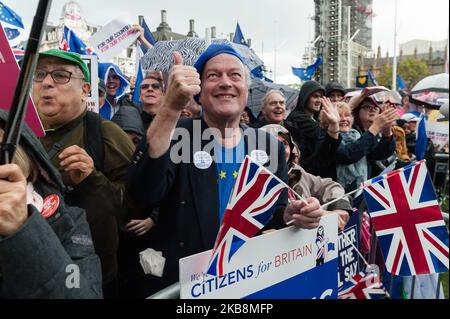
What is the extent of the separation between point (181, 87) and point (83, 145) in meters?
0.75

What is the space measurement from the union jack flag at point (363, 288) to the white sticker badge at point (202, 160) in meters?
0.86

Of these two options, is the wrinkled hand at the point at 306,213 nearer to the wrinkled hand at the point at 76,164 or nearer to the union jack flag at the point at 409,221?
the union jack flag at the point at 409,221

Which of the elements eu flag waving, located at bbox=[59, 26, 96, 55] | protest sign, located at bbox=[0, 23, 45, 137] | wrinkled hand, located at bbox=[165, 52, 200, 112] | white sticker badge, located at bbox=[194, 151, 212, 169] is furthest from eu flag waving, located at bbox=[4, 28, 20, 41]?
wrinkled hand, located at bbox=[165, 52, 200, 112]

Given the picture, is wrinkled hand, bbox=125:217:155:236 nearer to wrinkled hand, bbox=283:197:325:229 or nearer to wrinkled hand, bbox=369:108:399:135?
wrinkled hand, bbox=283:197:325:229

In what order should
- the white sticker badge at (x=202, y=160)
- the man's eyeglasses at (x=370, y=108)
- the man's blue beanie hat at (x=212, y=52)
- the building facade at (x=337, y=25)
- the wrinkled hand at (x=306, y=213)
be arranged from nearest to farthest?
1. the wrinkled hand at (x=306, y=213)
2. the white sticker badge at (x=202, y=160)
3. the man's blue beanie hat at (x=212, y=52)
4. the building facade at (x=337, y=25)
5. the man's eyeglasses at (x=370, y=108)

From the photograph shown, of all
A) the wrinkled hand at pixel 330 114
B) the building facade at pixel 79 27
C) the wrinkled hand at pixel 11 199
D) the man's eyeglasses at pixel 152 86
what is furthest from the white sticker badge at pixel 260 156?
the man's eyeglasses at pixel 152 86

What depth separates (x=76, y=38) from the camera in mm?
4082

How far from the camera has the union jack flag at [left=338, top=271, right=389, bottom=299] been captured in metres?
1.93

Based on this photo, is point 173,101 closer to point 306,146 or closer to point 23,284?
point 23,284

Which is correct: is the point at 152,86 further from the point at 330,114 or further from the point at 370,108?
the point at 370,108

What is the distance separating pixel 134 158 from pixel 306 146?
232cm

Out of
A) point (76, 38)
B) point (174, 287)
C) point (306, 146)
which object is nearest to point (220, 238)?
point (174, 287)

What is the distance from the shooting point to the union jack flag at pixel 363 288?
1.93 meters

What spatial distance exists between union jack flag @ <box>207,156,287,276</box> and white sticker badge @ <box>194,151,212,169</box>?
0.93 ft
